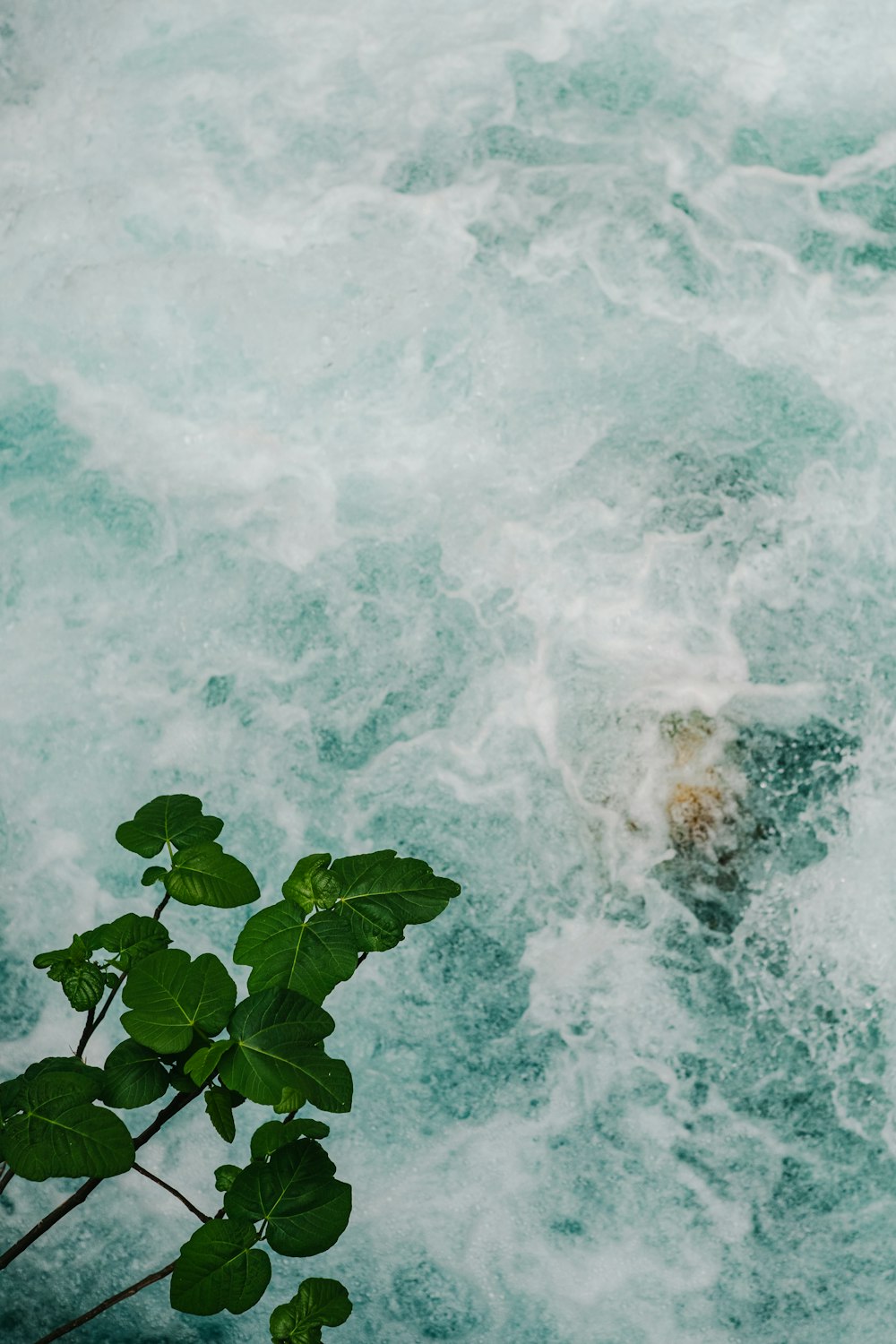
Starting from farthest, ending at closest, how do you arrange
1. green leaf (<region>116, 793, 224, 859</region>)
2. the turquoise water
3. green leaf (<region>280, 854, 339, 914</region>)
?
the turquoise water
green leaf (<region>116, 793, 224, 859</region>)
green leaf (<region>280, 854, 339, 914</region>)

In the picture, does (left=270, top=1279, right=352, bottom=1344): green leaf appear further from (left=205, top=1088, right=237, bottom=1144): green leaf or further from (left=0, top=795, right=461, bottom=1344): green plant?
(left=205, top=1088, right=237, bottom=1144): green leaf

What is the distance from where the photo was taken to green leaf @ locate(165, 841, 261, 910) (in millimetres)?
1146

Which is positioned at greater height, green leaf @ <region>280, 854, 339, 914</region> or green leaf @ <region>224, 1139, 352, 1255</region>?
green leaf @ <region>280, 854, 339, 914</region>

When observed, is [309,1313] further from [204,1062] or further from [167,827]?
[167,827]

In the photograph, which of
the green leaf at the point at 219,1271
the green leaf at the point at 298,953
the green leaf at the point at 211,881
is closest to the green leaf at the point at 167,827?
the green leaf at the point at 211,881

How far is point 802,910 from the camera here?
2.46m

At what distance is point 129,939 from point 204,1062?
0.63 feet

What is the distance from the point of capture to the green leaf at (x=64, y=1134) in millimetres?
1036

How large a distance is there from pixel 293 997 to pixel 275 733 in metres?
1.52

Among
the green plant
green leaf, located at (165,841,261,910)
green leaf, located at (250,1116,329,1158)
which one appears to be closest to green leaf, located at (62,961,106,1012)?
the green plant

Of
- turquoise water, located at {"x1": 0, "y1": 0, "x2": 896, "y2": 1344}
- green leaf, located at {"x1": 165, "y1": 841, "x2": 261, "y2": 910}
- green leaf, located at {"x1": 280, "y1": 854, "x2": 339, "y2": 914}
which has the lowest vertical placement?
turquoise water, located at {"x1": 0, "y1": 0, "x2": 896, "y2": 1344}

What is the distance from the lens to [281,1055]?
1.04 m

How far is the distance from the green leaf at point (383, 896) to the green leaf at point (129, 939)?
0.21 meters

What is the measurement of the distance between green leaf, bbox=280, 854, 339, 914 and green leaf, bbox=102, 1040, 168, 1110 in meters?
0.21
